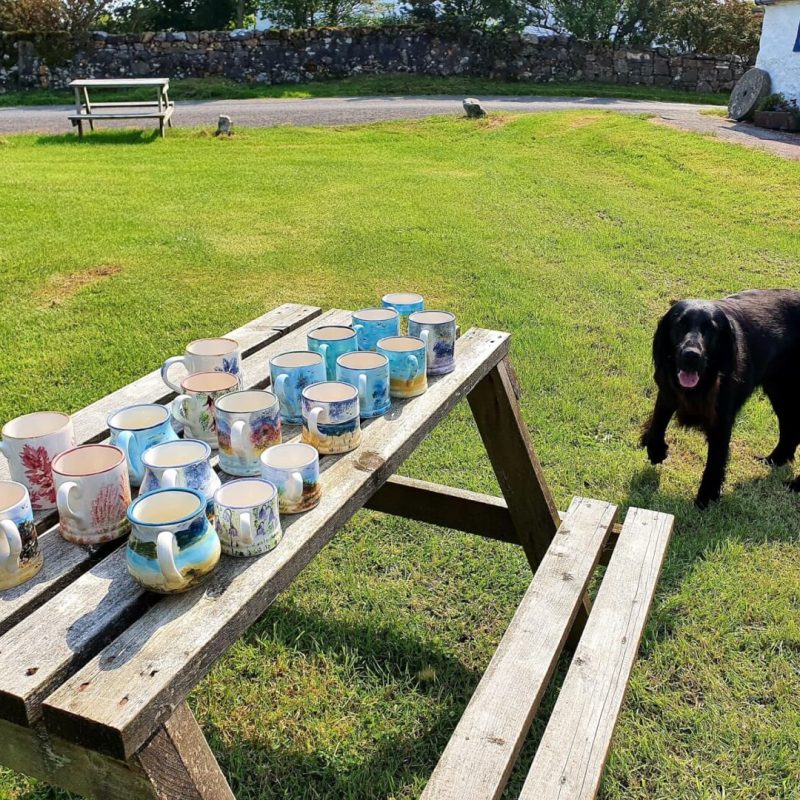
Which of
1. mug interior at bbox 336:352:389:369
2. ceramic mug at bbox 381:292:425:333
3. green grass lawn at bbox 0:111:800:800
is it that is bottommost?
green grass lawn at bbox 0:111:800:800

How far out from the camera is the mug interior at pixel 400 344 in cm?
207

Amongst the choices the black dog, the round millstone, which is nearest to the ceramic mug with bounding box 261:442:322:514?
the black dog

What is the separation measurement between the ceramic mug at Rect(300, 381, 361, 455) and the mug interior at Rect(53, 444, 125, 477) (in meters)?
0.43

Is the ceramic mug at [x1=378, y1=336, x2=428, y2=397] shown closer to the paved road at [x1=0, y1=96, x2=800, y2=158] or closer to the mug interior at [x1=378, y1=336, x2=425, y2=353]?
the mug interior at [x1=378, y1=336, x2=425, y2=353]

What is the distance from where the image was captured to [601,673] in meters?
1.87

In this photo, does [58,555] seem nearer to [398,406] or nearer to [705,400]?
[398,406]

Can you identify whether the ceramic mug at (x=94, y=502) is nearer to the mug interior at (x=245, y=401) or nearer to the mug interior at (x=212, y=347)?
the mug interior at (x=245, y=401)

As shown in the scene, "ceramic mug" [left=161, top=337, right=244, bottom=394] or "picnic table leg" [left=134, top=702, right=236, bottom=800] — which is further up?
"ceramic mug" [left=161, top=337, right=244, bottom=394]

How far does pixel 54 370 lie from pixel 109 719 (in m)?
3.98

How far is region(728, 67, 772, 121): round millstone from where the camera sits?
1572cm

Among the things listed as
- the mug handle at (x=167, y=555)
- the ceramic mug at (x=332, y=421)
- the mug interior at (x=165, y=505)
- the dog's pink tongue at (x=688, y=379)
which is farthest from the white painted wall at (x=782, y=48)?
the mug handle at (x=167, y=555)

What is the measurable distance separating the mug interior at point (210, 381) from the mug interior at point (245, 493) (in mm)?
431

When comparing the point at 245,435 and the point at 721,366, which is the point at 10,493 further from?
the point at 721,366

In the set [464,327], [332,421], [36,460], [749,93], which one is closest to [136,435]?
[36,460]
